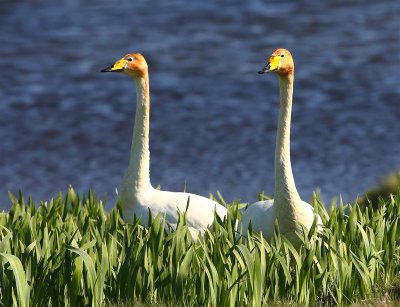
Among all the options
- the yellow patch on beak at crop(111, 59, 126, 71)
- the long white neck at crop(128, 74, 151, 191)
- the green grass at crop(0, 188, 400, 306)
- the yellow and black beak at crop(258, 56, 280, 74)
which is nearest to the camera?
the green grass at crop(0, 188, 400, 306)

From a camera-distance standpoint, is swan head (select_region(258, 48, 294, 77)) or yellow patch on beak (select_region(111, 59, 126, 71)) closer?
swan head (select_region(258, 48, 294, 77))

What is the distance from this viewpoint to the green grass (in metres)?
7.86

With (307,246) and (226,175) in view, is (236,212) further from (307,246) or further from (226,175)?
(226,175)

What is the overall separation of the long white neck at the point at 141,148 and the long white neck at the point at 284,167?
1206 mm

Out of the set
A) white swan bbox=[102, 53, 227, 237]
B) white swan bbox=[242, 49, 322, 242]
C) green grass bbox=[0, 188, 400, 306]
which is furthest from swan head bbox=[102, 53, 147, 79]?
green grass bbox=[0, 188, 400, 306]

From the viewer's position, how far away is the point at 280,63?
28.8 ft

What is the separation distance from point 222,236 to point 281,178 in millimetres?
745

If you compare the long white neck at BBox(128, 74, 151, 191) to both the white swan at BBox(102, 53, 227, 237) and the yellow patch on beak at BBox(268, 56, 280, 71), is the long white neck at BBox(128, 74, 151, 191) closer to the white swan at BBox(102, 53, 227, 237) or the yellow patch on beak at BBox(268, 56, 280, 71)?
the white swan at BBox(102, 53, 227, 237)

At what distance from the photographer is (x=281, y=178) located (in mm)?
8773

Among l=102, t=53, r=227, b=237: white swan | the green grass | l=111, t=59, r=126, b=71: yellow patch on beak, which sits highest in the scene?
l=111, t=59, r=126, b=71: yellow patch on beak

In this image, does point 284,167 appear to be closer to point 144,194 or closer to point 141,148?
point 144,194

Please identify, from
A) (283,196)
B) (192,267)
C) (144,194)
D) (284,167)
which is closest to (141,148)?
(144,194)

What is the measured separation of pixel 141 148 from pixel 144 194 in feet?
1.37

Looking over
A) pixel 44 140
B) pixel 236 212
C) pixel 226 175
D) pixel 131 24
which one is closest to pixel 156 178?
pixel 226 175
